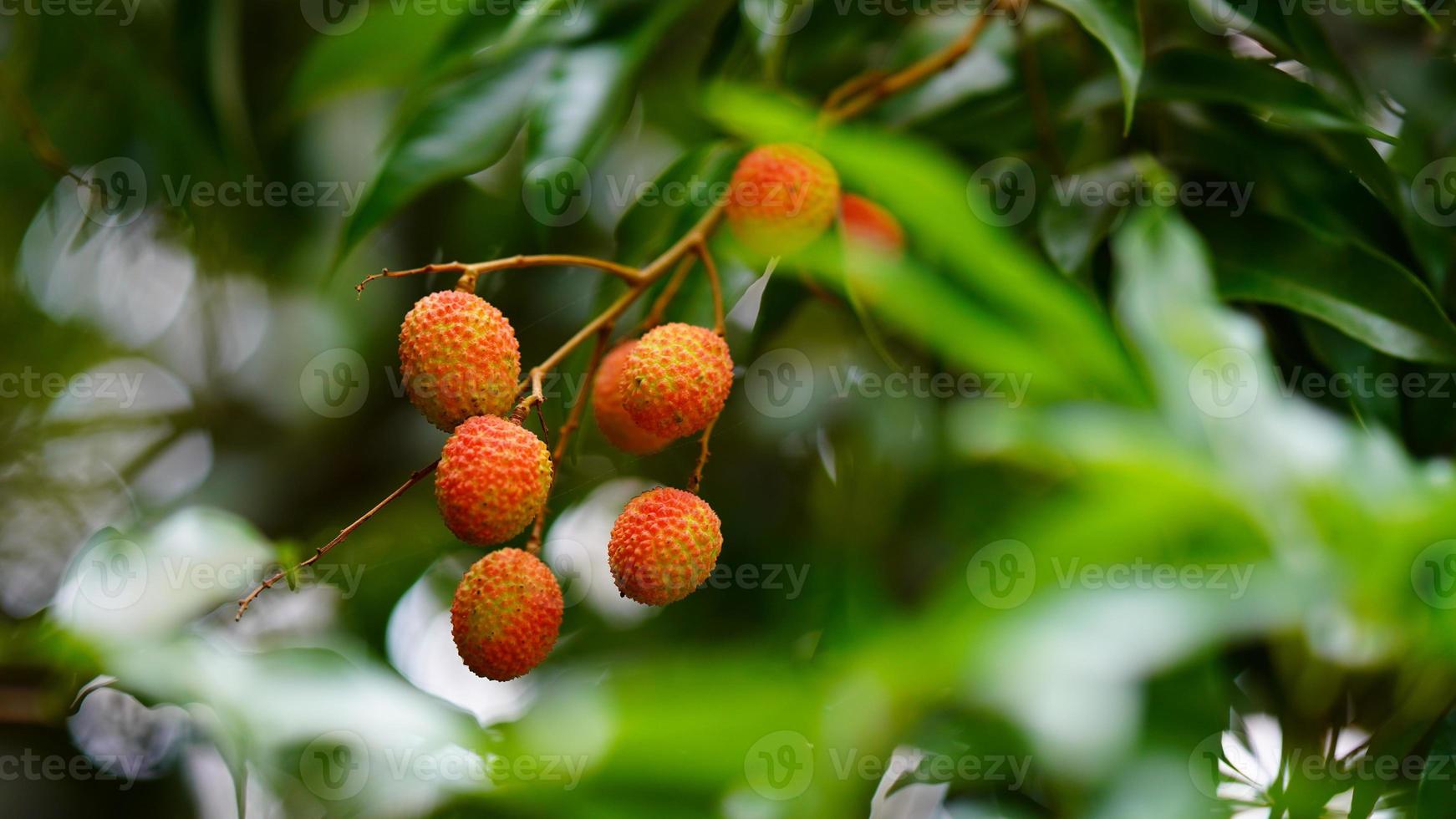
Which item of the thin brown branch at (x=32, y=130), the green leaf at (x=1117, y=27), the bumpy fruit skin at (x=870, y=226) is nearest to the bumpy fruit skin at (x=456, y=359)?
the bumpy fruit skin at (x=870, y=226)

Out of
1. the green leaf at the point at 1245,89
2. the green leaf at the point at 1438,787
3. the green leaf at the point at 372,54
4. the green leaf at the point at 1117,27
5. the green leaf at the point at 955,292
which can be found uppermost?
the green leaf at the point at 955,292

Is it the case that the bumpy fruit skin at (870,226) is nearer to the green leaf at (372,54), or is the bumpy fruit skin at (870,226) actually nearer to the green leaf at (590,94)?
the green leaf at (590,94)

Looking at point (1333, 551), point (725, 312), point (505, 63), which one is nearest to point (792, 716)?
point (1333, 551)

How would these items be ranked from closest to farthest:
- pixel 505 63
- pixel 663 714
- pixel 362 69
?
1. pixel 663 714
2. pixel 505 63
3. pixel 362 69

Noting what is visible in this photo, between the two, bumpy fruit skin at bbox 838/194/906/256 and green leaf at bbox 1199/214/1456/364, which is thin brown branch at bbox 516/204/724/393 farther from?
green leaf at bbox 1199/214/1456/364

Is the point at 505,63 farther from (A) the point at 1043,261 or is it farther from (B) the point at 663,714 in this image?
(B) the point at 663,714

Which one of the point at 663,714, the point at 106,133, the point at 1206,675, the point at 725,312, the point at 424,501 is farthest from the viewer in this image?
the point at 106,133

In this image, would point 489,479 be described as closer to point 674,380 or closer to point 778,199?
point 674,380
